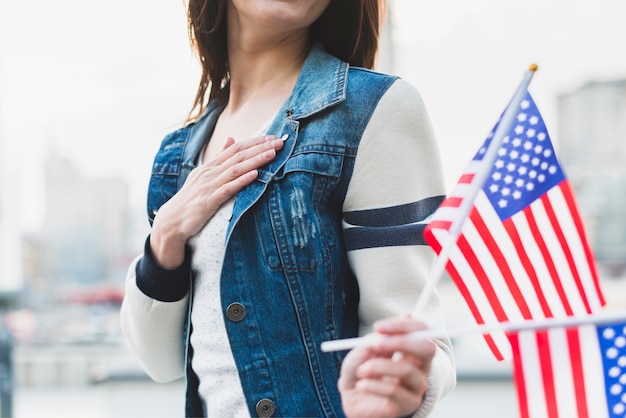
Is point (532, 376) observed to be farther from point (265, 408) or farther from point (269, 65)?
point (269, 65)

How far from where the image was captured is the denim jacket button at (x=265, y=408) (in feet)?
2.72

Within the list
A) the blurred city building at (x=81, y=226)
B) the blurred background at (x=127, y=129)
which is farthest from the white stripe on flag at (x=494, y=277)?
the blurred city building at (x=81, y=226)

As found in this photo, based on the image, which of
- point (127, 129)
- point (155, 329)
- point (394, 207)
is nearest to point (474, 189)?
point (394, 207)

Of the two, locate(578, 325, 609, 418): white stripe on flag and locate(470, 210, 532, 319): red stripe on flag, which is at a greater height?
locate(470, 210, 532, 319): red stripe on flag

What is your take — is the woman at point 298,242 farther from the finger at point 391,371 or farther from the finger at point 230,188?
the finger at point 391,371

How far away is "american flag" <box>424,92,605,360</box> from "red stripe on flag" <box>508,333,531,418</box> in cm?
7

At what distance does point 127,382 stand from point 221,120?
2.85 meters

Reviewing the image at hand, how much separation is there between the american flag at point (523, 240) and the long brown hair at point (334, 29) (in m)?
0.30

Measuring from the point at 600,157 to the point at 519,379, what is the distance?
22.1 feet

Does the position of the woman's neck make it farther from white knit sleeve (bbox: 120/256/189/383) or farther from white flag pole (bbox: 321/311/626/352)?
white flag pole (bbox: 321/311/626/352)

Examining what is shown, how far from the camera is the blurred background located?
3631mm

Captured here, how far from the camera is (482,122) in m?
4.37

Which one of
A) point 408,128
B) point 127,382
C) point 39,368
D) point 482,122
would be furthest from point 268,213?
point 39,368

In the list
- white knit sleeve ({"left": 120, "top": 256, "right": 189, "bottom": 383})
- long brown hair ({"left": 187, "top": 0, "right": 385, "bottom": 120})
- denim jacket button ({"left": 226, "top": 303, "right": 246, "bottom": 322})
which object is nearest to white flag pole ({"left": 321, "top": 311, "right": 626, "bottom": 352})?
denim jacket button ({"left": 226, "top": 303, "right": 246, "bottom": 322})
